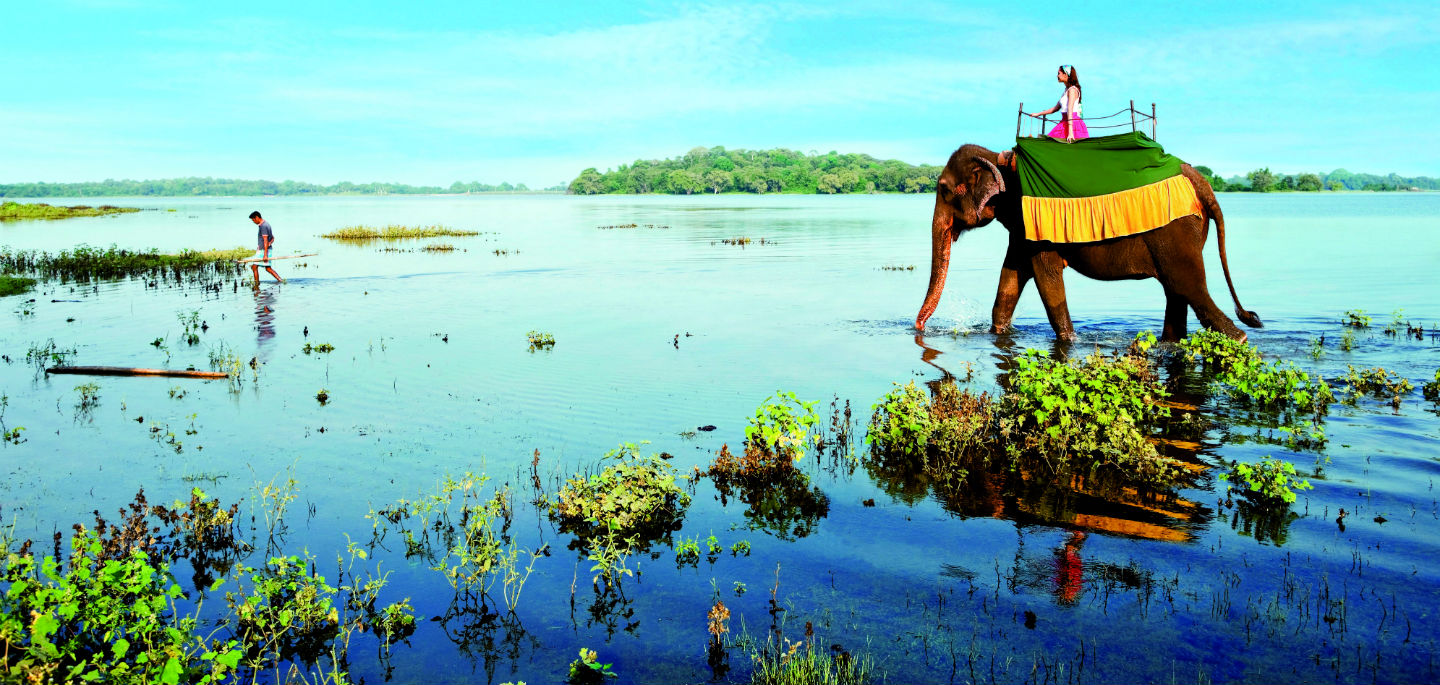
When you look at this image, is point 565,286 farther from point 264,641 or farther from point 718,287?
point 264,641

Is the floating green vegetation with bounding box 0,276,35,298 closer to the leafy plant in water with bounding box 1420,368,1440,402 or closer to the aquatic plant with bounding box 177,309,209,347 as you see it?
the aquatic plant with bounding box 177,309,209,347

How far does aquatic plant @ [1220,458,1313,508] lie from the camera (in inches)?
283

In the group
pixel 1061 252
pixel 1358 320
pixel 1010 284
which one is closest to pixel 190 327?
pixel 1010 284

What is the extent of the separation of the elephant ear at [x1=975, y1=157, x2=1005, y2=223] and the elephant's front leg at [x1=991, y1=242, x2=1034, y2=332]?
87 centimetres

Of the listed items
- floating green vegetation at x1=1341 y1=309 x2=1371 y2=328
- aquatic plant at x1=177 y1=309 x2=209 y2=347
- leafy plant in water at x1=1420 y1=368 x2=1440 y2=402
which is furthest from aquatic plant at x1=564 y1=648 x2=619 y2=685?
floating green vegetation at x1=1341 y1=309 x2=1371 y2=328

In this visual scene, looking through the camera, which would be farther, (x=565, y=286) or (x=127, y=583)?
(x=565, y=286)

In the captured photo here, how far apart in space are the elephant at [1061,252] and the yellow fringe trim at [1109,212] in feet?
0.86

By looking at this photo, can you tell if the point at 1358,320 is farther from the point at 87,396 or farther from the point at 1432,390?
the point at 87,396

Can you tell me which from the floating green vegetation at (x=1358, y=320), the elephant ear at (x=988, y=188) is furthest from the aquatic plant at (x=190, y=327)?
the floating green vegetation at (x=1358, y=320)

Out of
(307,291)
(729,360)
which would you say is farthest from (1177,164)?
(307,291)

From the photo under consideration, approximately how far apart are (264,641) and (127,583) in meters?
0.99

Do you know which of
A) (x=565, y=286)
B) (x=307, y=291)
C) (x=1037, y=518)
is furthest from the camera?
(x=565, y=286)

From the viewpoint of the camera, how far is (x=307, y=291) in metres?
24.8

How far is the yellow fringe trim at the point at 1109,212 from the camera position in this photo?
1333cm
